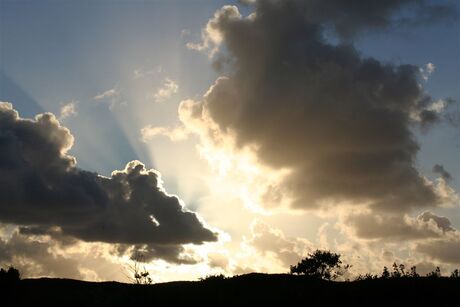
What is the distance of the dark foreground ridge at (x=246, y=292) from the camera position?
83.2 feet

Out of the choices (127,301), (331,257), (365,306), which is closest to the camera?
(365,306)

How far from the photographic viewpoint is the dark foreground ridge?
2536cm

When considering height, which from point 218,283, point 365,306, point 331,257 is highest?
point 331,257

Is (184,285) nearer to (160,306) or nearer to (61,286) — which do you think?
(160,306)

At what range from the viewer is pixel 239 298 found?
93.6ft

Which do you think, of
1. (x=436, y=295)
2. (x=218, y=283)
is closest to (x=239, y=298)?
(x=218, y=283)

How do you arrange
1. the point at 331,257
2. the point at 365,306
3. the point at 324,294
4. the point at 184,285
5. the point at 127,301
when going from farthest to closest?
the point at 331,257 → the point at 184,285 → the point at 127,301 → the point at 324,294 → the point at 365,306

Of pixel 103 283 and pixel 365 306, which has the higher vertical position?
pixel 103 283

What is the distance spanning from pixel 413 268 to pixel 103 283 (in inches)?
766

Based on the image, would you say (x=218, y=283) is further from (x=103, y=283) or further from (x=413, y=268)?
(x=413, y=268)

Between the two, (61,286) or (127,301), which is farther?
(61,286)

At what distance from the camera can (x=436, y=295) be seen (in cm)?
2472

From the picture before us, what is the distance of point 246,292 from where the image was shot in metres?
29.8

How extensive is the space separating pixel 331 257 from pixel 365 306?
50.8 meters
